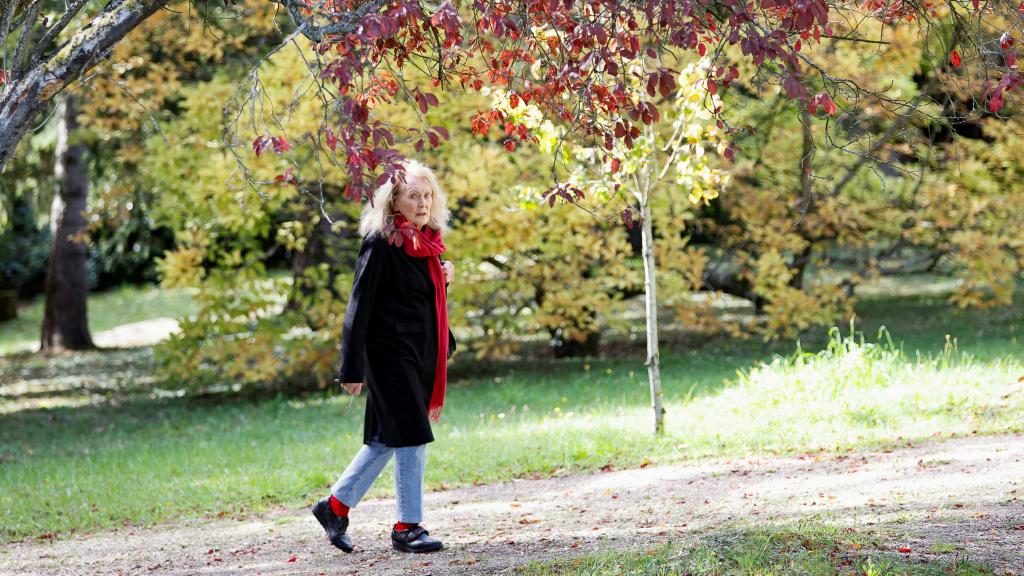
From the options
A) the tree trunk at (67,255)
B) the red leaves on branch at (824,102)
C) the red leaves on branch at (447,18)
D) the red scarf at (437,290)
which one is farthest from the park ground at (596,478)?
the tree trunk at (67,255)

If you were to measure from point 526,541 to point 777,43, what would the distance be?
8.27 ft

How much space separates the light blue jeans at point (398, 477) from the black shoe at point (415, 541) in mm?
49

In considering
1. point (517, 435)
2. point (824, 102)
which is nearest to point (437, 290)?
point (824, 102)

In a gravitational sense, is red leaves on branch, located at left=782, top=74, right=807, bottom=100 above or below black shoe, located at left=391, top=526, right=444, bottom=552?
above

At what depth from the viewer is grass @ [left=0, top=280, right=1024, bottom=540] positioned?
270 inches

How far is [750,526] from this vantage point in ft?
15.4

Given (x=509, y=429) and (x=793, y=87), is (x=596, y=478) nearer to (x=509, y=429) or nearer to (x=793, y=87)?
(x=509, y=429)

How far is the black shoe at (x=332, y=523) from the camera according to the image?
16.0ft

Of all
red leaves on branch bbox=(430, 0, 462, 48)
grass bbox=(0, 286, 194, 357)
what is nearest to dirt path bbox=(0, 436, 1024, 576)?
red leaves on branch bbox=(430, 0, 462, 48)

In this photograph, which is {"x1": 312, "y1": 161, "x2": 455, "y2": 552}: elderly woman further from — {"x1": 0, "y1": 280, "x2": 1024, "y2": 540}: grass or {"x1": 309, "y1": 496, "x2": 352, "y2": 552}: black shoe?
{"x1": 0, "y1": 280, "x2": 1024, "y2": 540}: grass

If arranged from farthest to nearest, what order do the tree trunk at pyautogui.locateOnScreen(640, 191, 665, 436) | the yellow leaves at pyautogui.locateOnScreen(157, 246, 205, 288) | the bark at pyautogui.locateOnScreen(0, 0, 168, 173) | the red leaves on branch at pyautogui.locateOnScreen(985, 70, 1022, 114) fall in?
the yellow leaves at pyautogui.locateOnScreen(157, 246, 205, 288) → the tree trunk at pyautogui.locateOnScreen(640, 191, 665, 436) → the bark at pyautogui.locateOnScreen(0, 0, 168, 173) → the red leaves on branch at pyautogui.locateOnScreen(985, 70, 1022, 114)

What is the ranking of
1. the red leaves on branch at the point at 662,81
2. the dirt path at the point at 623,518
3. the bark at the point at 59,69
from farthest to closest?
1. the dirt path at the point at 623,518
2. the bark at the point at 59,69
3. the red leaves on branch at the point at 662,81

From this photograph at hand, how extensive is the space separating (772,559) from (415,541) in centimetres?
159

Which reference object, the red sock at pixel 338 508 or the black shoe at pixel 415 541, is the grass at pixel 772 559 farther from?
the red sock at pixel 338 508
